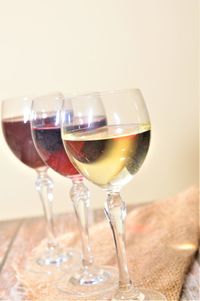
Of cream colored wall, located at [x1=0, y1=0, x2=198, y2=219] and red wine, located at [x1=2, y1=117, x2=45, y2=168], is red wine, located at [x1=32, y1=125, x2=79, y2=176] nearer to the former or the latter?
red wine, located at [x1=2, y1=117, x2=45, y2=168]

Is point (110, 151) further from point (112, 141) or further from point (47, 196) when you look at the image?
point (47, 196)

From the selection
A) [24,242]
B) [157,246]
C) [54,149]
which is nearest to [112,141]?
[54,149]

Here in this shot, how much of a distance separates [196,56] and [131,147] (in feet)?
3.33

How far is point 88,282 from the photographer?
0.70m

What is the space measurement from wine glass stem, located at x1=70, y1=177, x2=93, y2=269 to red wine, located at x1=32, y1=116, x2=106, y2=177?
0.02m

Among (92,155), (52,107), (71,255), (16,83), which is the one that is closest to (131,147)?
(92,155)

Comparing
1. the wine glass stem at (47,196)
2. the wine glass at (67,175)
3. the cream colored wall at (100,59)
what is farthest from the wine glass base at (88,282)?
the cream colored wall at (100,59)

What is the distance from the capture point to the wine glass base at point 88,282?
0.67 meters

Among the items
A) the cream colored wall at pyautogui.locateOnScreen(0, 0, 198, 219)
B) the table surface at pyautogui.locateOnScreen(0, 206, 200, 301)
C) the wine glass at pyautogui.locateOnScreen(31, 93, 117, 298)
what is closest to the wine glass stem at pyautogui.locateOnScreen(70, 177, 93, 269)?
the wine glass at pyautogui.locateOnScreen(31, 93, 117, 298)

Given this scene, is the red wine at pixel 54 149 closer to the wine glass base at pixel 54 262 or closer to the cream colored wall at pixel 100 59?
the wine glass base at pixel 54 262

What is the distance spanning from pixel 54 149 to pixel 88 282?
0.59ft

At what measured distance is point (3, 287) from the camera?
0.70m

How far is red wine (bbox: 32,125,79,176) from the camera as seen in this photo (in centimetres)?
70

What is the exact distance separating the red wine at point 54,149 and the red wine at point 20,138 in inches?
3.8
